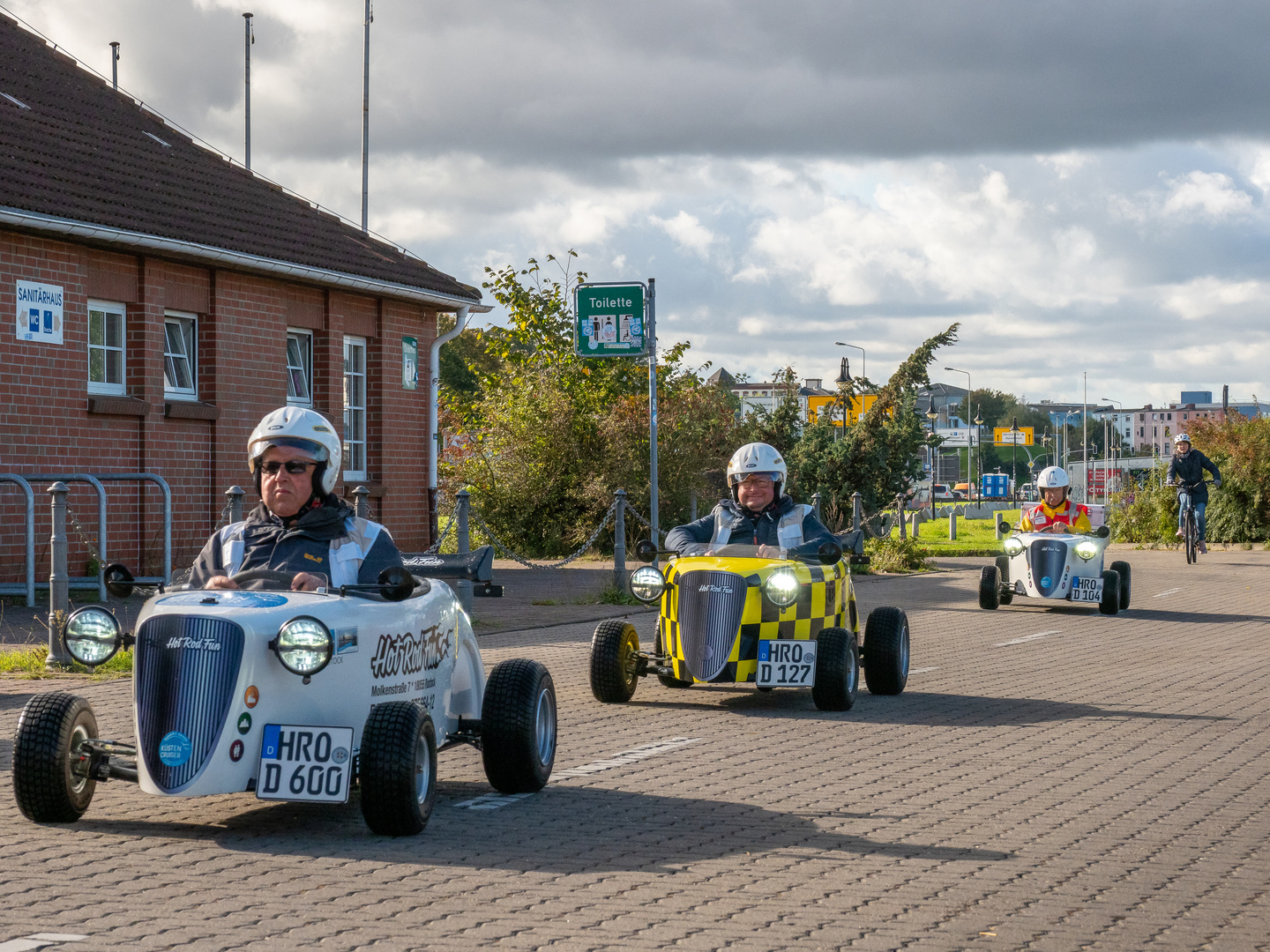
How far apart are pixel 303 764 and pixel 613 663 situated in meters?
4.45

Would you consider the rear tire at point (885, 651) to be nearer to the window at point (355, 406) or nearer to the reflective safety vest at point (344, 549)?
the reflective safety vest at point (344, 549)

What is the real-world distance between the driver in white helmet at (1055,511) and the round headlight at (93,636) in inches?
536

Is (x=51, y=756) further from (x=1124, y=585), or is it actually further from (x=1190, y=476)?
(x=1190, y=476)

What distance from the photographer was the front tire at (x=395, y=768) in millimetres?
6344

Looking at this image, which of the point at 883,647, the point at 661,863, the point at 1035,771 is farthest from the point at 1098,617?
the point at 661,863

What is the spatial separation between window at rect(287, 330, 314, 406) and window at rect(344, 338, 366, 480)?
0.81 m

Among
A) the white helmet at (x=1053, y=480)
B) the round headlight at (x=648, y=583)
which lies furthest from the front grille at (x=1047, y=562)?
the round headlight at (x=648, y=583)

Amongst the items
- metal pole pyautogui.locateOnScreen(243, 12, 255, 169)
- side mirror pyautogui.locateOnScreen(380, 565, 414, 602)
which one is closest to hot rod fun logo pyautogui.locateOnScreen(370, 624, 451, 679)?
side mirror pyautogui.locateOnScreen(380, 565, 414, 602)

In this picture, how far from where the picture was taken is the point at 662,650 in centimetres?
1066

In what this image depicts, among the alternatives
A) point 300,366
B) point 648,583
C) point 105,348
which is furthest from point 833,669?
point 300,366

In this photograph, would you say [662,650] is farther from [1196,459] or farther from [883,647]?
[1196,459]

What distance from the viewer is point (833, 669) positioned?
10164 mm

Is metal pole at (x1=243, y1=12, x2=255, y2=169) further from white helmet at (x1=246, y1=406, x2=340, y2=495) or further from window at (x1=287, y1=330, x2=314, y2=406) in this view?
white helmet at (x1=246, y1=406, x2=340, y2=495)

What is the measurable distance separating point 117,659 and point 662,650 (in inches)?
188
